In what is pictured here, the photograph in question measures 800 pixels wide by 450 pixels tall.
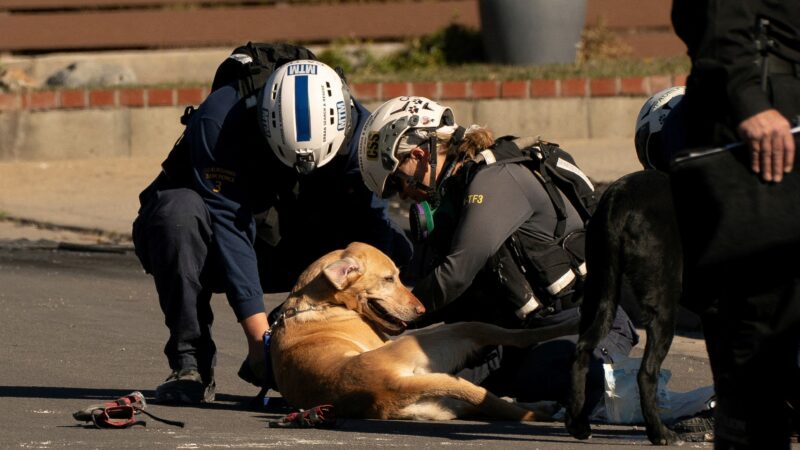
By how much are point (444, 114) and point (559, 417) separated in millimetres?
1313

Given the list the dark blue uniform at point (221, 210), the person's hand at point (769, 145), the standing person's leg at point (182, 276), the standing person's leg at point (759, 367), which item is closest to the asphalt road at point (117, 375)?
the standing person's leg at point (182, 276)

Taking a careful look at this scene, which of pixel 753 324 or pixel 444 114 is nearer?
pixel 753 324

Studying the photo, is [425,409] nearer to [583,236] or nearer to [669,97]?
[583,236]

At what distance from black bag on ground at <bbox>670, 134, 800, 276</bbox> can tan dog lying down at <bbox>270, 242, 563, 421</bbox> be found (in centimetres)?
184

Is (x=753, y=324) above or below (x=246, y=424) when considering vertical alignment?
above

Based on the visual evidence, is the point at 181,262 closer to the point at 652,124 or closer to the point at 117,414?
the point at 117,414

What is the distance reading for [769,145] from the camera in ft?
14.4

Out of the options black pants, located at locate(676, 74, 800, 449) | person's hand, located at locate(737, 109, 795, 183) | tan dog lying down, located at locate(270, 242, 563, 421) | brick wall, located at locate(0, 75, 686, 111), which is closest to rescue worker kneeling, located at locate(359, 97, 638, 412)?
tan dog lying down, located at locate(270, 242, 563, 421)

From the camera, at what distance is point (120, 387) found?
24.2 ft

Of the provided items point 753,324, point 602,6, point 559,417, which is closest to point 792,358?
point 753,324

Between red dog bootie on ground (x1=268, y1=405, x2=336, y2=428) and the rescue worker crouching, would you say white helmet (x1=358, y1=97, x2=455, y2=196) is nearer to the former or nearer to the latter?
the rescue worker crouching

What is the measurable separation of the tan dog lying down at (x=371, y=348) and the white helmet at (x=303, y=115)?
0.43 meters

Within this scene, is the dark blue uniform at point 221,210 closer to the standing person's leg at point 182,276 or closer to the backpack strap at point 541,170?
the standing person's leg at point 182,276

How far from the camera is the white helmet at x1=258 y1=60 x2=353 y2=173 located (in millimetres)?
6801
